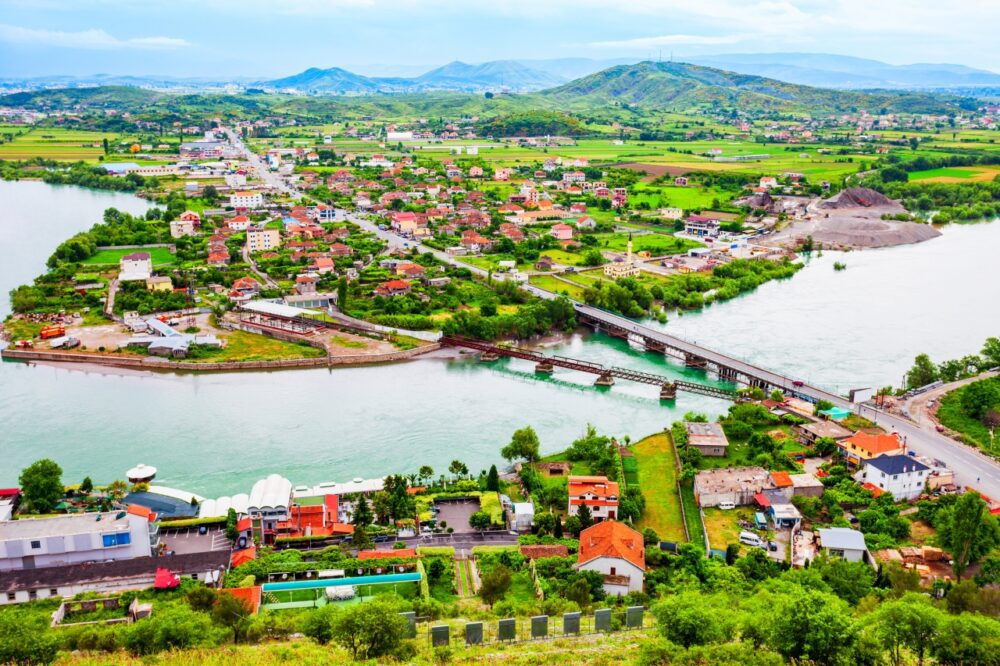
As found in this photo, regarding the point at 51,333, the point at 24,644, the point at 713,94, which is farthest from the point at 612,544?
the point at 713,94

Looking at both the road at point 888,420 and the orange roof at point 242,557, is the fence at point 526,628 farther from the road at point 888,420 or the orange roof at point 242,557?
the road at point 888,420

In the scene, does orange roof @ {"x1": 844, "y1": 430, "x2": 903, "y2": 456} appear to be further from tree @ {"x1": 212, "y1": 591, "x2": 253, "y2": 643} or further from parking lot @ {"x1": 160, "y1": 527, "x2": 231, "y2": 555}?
parking lot @ {"x1": 160, "y1": 527, "x2": 231, "y2": 555}

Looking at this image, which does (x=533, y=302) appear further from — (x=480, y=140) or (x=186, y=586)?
(x=480, y=140)

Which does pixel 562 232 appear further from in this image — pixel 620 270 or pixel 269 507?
pixel 269 507

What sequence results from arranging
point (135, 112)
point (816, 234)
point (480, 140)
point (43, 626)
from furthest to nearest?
point (135, 112) < point (480, 140) < point (816, 234) < point (43, 626)

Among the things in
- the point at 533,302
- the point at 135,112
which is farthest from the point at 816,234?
the point at 135,112

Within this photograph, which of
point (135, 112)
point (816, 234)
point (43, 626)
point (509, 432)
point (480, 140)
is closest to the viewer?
point (43, 626)

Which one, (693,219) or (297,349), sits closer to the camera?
(297,349)

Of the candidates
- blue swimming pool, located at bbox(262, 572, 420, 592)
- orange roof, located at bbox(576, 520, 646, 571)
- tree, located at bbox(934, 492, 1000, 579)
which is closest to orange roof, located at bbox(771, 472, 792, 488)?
tree, located at bbox(934, 492, 1000, 579)
